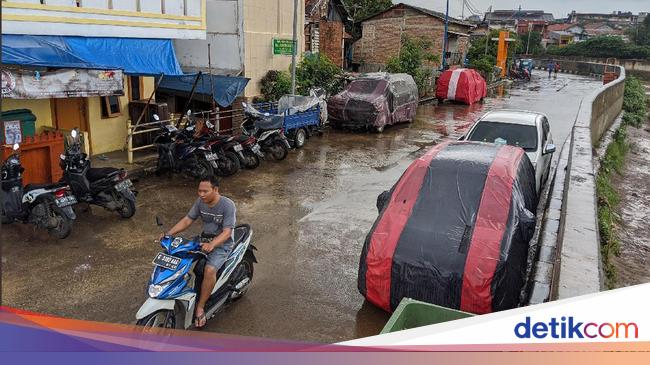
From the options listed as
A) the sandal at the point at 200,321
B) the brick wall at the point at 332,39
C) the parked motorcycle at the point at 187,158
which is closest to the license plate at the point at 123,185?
the parked motorcycle at the point at 187,158

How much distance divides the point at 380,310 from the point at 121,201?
4.78 m

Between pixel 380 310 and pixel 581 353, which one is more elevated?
pixel 581 353

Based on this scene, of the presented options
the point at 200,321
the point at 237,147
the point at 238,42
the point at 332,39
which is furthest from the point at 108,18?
the point at 332,39

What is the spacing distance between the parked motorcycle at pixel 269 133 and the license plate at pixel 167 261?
8.02 m

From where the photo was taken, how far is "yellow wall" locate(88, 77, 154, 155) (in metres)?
12.0

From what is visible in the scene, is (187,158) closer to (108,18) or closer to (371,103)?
(108,18)

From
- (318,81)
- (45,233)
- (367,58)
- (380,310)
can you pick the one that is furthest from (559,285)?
(367,58)

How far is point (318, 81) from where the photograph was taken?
738 inches

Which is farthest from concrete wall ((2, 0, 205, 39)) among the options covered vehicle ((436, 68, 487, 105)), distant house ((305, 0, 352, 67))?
covered vehicle ((436, 68, 487, 105))

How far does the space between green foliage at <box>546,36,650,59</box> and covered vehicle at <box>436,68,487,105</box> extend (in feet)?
154

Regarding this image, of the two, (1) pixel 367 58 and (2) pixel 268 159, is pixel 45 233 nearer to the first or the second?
(2) pixel 268 159

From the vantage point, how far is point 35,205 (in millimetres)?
7582

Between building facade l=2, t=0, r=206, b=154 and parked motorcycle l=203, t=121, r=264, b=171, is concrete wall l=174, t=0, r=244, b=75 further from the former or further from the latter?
parked motorcycle l=203, t=121, r=264, b=171

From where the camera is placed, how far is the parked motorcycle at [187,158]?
10.8m
